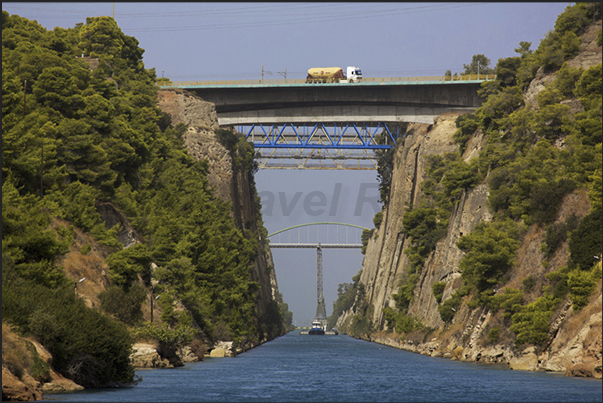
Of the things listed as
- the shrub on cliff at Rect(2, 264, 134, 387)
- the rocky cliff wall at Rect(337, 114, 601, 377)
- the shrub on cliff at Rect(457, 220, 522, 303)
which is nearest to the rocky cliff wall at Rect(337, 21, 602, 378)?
the rocky cliff wall at Rect(337, 114, 601, 377)

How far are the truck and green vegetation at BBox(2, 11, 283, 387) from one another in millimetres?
13126

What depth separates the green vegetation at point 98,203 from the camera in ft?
117

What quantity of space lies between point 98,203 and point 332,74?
46.2 meters

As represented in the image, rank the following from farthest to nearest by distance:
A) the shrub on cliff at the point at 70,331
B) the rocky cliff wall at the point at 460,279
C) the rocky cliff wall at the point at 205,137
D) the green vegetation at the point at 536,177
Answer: the rocky cliff wall at the point at 205,137 → the green vegetation at the point at 536,177 → the rocky cliff wall at the point at 460,279 → the shrub on cliff at the point at 70,331

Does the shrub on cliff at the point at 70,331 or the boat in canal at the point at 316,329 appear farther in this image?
the boat in canal at the point at 316,329

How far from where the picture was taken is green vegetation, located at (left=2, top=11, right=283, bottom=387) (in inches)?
1403

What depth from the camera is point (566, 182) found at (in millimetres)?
52875

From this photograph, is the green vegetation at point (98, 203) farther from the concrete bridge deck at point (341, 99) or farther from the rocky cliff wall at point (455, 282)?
the rocky cliff wall at point (455, 282)

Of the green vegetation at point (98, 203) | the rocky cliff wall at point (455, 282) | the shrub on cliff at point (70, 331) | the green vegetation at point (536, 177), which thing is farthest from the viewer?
the green vegetation at point (536, 177)

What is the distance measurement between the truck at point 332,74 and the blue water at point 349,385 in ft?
163

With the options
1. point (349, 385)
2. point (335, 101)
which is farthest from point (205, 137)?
point (349, 385)

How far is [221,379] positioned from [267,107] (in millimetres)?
57585

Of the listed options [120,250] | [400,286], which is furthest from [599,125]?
[400,286]

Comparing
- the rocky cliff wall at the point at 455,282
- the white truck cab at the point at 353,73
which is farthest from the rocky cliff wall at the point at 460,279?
the white truck cab at the point at 353,73
